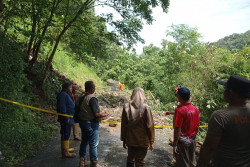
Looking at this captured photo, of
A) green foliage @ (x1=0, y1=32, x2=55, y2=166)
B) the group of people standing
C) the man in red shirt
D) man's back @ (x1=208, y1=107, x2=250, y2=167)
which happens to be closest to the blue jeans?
the group of people standing

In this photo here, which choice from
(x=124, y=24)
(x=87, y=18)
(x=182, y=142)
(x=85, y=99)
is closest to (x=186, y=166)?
(x=182, y=142)

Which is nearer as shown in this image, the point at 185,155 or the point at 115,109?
the point at 185,155

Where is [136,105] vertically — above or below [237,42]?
below

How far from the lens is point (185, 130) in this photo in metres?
3.55

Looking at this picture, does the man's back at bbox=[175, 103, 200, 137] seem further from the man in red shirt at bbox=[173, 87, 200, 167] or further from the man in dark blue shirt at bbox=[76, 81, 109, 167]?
the man in dark blue shirt at bbox=[76, 81, 109, 167]

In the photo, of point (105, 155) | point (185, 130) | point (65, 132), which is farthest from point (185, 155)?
point (65, 132)

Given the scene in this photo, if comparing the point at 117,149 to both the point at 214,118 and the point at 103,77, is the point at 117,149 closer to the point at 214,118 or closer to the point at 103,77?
the point at 214,118

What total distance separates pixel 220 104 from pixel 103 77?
17.4 meters

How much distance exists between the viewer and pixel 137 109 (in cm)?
338

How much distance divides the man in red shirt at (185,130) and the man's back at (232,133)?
150cm

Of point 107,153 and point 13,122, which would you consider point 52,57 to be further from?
point 107,153

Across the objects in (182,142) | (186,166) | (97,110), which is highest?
(97,110)

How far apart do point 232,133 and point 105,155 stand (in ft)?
13.5

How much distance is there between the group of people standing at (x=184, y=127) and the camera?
190 centimetres
